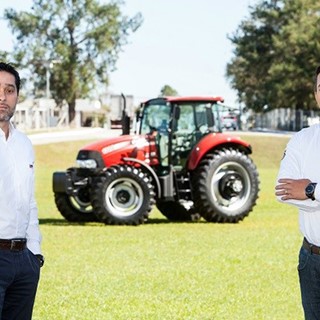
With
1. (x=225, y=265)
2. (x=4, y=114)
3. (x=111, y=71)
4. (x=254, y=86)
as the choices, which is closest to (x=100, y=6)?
(x=111, y=71)

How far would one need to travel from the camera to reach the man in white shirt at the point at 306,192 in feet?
17.3

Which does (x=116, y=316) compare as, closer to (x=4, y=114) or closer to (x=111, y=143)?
(x=4, y=114)

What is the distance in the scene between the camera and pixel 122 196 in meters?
19.6

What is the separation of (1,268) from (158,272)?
7579 millimetres

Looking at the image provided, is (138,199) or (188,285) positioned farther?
(138,199)

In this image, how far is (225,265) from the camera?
44.4 ft

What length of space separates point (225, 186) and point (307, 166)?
15230mm

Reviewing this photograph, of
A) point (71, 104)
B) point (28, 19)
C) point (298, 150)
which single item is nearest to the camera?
point (298, 150)

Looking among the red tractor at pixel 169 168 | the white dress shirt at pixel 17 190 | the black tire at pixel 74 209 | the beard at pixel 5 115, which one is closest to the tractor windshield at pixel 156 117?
the red tractor at pixel 169 168

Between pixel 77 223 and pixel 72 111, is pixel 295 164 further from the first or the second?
pixel 72 111

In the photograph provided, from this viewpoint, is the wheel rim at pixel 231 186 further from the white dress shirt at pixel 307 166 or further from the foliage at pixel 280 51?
the foliage at pixel 280 51

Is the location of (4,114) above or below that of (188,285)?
above

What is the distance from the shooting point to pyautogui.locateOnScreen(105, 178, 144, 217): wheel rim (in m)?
19.5

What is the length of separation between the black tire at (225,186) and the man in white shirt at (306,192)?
14603mm
